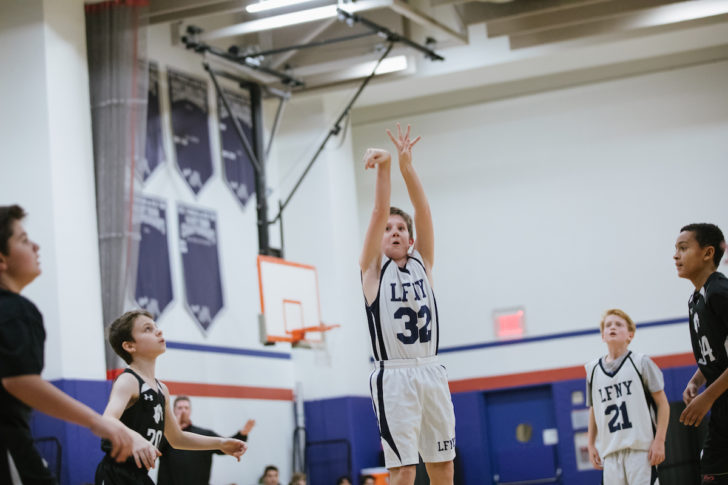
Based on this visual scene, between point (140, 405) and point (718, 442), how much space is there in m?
3.33

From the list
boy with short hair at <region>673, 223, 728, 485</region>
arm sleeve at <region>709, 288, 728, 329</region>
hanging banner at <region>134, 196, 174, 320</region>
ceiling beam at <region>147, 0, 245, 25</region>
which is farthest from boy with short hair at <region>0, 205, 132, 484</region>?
ceiling beam at <region>147, 0, 245, 25</region>

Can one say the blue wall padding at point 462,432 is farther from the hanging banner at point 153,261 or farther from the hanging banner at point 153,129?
the hanging banner at point 153,129

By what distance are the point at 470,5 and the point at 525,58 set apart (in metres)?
1.16

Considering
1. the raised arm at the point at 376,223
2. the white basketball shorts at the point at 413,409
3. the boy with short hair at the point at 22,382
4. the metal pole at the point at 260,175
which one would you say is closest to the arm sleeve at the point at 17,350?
the boy with short hair at the point at 22,382

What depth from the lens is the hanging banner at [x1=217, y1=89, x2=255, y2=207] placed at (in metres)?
13.0

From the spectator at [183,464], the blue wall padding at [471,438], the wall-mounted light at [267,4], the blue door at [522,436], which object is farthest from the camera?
the blue wall padding at [471,438]

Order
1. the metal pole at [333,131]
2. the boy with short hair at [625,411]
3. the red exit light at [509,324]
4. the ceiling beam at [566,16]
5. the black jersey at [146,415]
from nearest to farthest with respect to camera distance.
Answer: the black jersey at [146,415]
the boy with short hair at [625,411]
the ceiling beam at [566,16]
the metal pole at [333,131]
the red exit light at [509,324]

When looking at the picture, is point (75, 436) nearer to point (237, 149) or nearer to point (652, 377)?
point (237, 149)

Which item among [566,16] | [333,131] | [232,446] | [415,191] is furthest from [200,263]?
[415,191]

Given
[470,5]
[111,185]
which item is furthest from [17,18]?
[470,5]

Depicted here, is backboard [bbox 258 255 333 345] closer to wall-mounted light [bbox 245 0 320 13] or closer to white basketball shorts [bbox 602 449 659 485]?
wall-mounted light [bbox 245 0 320 13]

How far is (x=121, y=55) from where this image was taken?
1023 cm

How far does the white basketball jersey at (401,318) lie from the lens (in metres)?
5.02

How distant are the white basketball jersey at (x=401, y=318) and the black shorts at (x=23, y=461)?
6.33 feet
